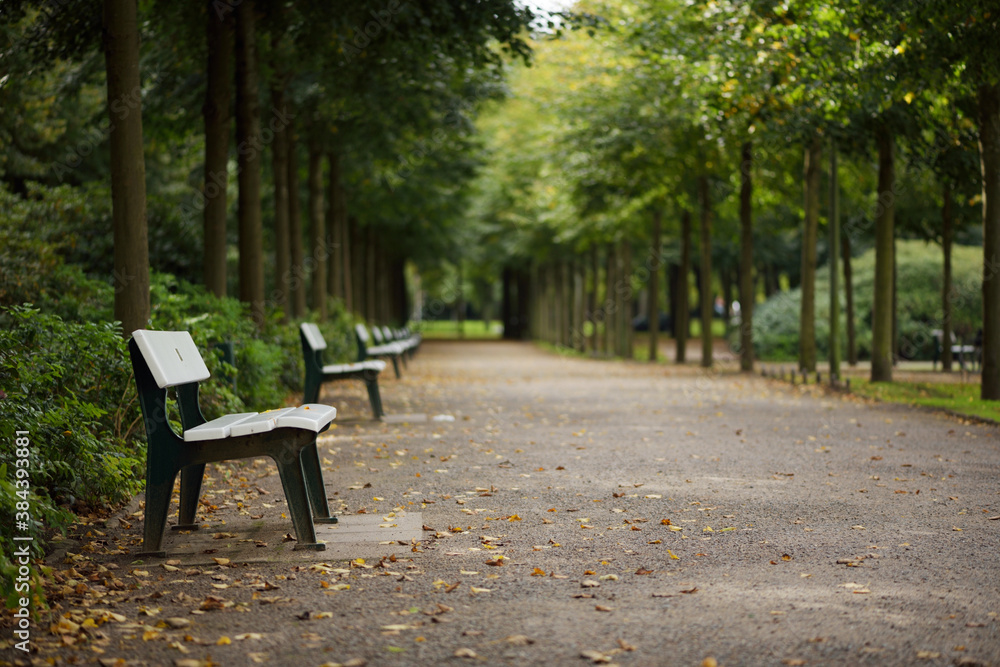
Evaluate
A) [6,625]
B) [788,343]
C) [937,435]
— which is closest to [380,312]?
[788,343]

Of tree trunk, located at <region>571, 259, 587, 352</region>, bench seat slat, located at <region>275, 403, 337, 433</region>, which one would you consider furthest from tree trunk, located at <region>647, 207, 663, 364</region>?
bench seat slat, located at <region>275, 403, 337, 433</region>

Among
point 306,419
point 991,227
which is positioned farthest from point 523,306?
point 306,419

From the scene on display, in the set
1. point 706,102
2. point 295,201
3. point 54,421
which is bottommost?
point 54,421

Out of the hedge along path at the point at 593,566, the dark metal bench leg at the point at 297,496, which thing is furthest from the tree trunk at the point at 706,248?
the dark metal bench leg at the point at 297,496

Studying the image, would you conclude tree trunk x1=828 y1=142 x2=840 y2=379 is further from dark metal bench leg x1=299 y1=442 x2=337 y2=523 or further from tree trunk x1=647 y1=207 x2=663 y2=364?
dark metal bench leg x1=299 y1=442 x2=337 y2=523

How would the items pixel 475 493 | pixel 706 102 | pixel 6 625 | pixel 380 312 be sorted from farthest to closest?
pixel 380 312 < pixel 706 102 < pixel 475 493 < pixel 6 625

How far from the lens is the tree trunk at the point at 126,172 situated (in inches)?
334

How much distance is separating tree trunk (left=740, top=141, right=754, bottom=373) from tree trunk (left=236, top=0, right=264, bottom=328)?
11.4 metres

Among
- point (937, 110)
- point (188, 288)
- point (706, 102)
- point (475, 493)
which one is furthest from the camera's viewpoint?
point (706, 102)

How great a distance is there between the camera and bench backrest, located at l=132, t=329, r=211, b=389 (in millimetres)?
5539

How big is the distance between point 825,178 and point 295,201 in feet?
40.2

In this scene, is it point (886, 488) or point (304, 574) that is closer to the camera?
point (304, 574)

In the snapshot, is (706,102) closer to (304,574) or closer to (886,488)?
(886,488)

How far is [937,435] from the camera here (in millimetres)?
11078
